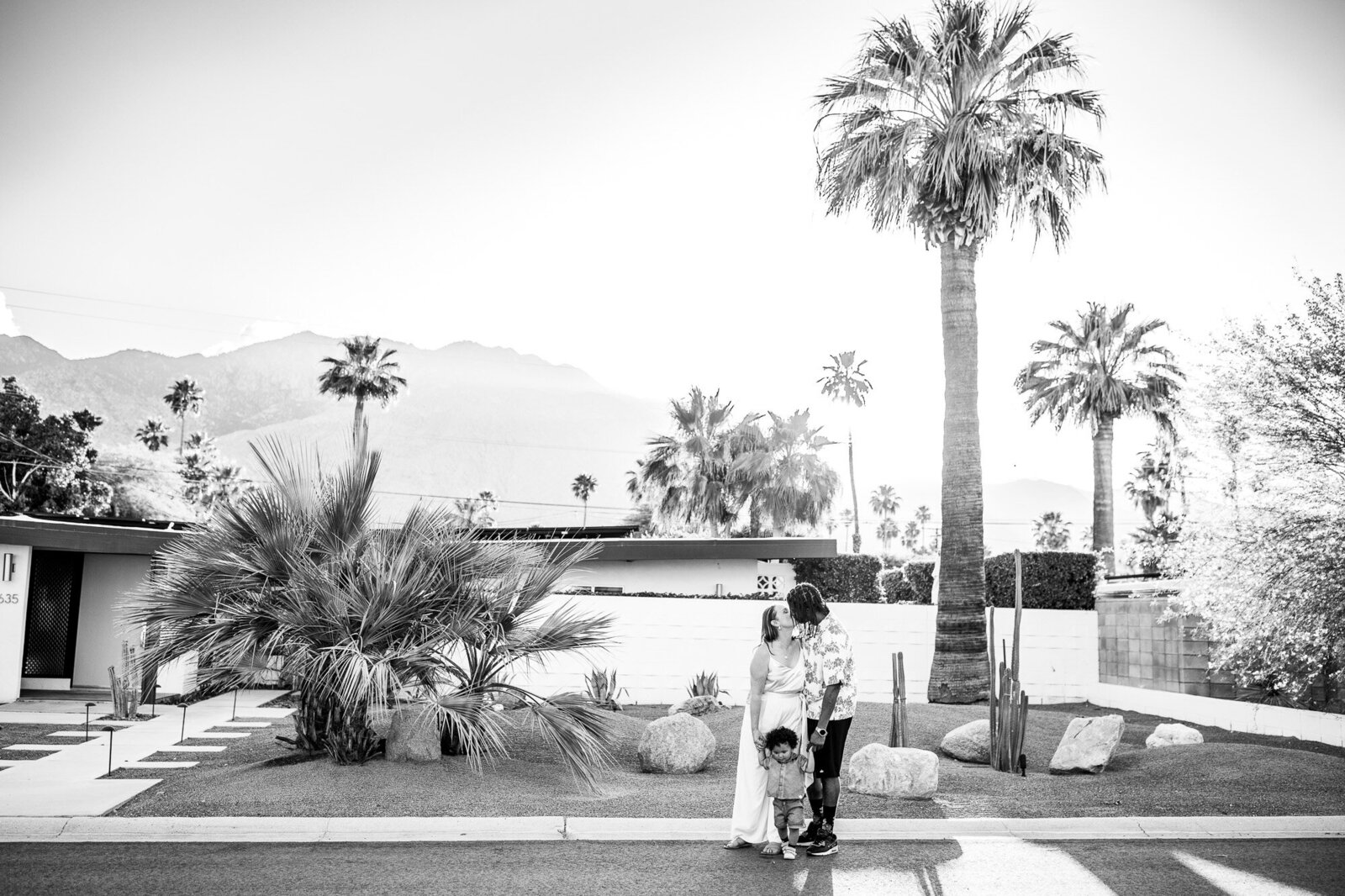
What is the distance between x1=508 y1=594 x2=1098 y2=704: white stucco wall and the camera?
19.9 metres

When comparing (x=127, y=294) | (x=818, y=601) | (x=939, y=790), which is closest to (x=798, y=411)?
(x=939, y=790)

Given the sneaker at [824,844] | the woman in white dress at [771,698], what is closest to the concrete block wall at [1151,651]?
the sneaker at [824,844]

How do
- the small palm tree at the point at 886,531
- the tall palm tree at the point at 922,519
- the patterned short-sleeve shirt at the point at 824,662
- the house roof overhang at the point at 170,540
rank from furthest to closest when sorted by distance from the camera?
the tall palm tree at the point at 922,519, the small palm tree at the point at 886,531, the house roof overhang at the point at 170,540, the patterned short-sleeve shirt at the point at 824,662

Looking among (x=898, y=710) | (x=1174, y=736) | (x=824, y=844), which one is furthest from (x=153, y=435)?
(x=824, y=844)

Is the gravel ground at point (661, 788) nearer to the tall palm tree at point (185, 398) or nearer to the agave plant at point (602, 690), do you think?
the agave plant at point (602, 690)

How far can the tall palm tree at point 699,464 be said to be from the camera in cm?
3669

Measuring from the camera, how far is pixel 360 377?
49344mm

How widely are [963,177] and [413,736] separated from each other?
46.7ft

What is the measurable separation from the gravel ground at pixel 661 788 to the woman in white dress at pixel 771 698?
1.33 m

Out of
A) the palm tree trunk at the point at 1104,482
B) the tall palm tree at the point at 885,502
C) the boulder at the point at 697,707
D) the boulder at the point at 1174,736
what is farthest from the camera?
the tall palm tree at the point at 885,502

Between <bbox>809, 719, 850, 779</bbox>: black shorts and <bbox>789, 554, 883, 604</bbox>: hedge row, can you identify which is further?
<bbox>789, 554, 883, 604</bbox>: hedge row

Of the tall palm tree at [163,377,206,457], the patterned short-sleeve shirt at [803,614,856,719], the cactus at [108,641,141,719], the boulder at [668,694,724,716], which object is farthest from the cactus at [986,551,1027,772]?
the tall palm tree at [163,377,206,457]

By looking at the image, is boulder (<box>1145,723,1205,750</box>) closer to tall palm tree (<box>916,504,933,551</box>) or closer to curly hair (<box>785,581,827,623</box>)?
curly hair (<box>785,581,827,623</box>)

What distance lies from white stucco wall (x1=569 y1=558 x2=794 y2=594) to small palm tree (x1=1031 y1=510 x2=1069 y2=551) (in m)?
59.6
